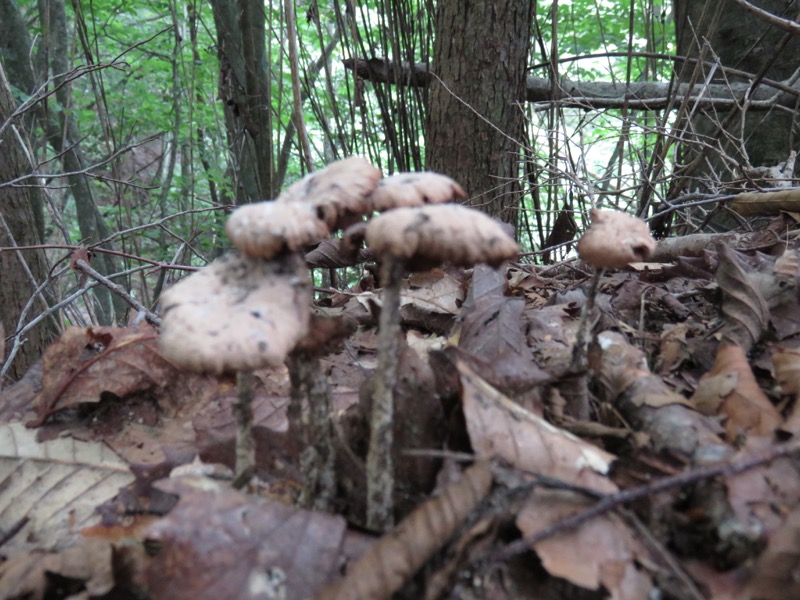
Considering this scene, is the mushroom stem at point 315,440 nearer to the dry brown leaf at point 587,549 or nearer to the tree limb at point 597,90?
the dry brown leaf at point 587,549

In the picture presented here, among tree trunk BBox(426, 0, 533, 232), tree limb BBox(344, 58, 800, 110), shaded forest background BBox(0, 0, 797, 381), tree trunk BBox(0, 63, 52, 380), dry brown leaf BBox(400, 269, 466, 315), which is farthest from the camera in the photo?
tree trunk BBox(0, 63, 52, 380)

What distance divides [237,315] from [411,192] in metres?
0.42

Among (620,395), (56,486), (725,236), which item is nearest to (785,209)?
(725,236)

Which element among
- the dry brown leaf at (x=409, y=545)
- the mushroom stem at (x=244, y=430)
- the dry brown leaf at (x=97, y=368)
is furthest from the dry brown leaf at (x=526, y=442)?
the dry brown leaf at (x=97, y=368)

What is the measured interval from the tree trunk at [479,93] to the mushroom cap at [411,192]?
2247 millimetres

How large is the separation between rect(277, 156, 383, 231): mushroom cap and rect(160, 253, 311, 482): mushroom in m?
0.12

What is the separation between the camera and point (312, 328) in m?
1.10

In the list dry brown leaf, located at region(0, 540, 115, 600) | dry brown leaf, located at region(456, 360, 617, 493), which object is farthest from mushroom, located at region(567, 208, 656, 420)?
dry brown leaf, located at region(0, 540, 115, 600)

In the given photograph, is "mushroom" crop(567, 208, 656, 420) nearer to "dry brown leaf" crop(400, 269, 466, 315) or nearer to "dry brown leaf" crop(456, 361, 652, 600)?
"dry brown leaf" crop(456, 361, 652, 600)

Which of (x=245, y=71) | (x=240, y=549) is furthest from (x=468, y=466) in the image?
(x=245, y=71)

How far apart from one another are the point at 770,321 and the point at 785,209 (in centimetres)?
106

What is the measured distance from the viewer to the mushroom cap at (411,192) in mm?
1096

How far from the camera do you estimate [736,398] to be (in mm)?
1312

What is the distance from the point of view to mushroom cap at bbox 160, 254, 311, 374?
90 centimetres
